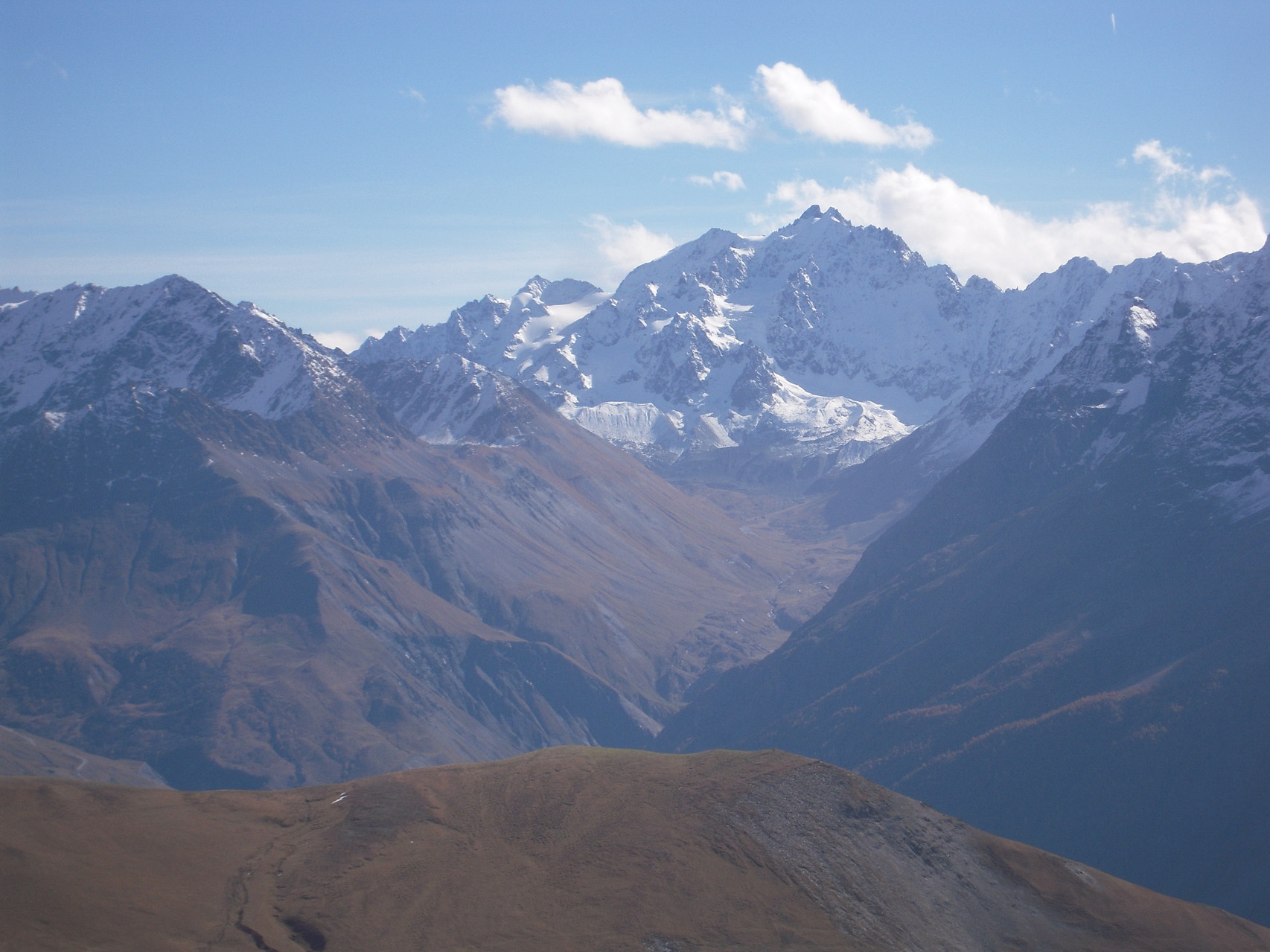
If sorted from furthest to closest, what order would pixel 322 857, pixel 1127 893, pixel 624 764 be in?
pixel 624 764 < pixel 1127 893 < pixel 322 857

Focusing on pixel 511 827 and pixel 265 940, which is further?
pixel 511 827

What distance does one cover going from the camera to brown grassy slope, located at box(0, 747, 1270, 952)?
98.6m

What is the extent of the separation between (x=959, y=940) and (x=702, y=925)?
27.5 metres

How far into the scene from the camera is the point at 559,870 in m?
113

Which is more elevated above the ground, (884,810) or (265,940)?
(884,810)

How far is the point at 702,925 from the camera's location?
10806 centimetres

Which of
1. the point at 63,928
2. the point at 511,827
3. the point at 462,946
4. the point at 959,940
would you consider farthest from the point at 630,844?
the point at 63,928

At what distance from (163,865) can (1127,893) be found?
325ft

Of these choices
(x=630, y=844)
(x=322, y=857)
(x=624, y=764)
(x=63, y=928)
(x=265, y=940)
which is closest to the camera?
(x=63, y=928)

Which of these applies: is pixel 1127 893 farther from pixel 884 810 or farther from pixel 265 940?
pixel 265 940

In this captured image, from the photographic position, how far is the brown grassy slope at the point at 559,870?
323 feet

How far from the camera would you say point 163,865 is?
103750 millimetres

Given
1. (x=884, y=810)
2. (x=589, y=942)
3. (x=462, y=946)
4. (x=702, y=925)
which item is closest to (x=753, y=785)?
(x=884, y=810)

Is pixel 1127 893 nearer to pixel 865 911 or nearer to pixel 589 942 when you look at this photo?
pixel 865 911
